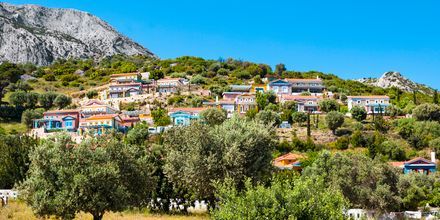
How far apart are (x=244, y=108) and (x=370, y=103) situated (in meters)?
27.4

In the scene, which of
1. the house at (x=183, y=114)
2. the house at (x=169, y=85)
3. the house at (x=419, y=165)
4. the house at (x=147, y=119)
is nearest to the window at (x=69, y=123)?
the house at (x=147, y=119)

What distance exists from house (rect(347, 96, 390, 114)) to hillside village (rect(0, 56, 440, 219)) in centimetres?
21

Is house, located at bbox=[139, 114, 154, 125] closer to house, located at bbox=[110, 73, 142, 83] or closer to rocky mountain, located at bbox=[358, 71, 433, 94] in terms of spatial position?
house, located at bbox=[110, 73, 142, 83]

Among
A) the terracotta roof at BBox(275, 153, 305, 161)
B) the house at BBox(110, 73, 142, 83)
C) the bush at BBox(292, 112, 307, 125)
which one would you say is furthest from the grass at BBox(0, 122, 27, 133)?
the bush at BBox(292, 112, 307, 125)

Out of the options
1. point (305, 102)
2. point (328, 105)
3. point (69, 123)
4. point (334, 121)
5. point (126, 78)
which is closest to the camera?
point (334, 121)

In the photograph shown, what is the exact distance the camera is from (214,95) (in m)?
120

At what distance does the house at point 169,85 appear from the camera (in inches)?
4781

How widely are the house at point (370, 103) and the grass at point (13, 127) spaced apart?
216ft

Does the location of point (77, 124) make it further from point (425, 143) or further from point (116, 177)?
point (116, 177)

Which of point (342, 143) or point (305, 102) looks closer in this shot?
point (342, 143)

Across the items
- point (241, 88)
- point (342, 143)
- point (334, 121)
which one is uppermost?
point (241, 88)

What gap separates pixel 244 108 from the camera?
10925 centimetres

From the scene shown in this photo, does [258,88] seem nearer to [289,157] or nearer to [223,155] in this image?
[289,157]

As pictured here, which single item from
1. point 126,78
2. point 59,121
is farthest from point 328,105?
point 59,121
